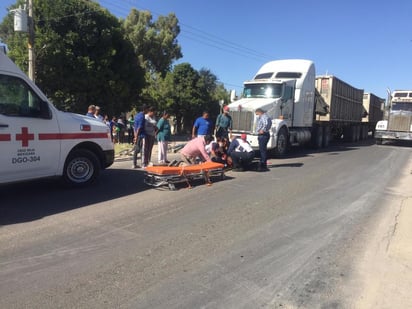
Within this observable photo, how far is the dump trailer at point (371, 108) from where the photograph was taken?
95.0 ft

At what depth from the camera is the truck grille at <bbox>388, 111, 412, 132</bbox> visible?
73.3ft

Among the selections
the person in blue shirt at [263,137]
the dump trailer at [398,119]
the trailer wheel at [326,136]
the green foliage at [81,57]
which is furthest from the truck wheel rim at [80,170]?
the dump trailer at [398,119]

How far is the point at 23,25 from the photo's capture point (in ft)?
43.0

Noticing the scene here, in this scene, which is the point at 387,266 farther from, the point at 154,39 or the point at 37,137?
the point at 154,39

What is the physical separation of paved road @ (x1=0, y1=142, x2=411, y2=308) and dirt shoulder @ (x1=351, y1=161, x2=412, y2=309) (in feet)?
0.58

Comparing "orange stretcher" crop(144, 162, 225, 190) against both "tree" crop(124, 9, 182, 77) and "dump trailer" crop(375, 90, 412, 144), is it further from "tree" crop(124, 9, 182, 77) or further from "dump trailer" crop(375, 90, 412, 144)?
"tree" crop(124, 9, 182, 77)

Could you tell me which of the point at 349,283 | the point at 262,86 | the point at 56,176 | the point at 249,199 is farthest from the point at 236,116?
the point at 349,283

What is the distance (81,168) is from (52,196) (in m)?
0.95

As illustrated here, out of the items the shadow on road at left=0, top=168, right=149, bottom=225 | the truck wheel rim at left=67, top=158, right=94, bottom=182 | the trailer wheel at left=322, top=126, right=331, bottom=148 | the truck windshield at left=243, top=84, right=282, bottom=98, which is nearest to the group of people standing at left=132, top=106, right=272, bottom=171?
the shadow on road at left=0, top=168, right=149, bottom=225

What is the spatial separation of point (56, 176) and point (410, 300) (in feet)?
20.6

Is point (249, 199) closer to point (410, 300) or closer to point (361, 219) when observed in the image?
point (361, 219)

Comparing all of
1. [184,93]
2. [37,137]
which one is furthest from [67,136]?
[184,93]

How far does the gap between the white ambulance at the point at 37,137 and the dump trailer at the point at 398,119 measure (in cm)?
2041

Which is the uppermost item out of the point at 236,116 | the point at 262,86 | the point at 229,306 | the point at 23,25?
the point at 23,25
